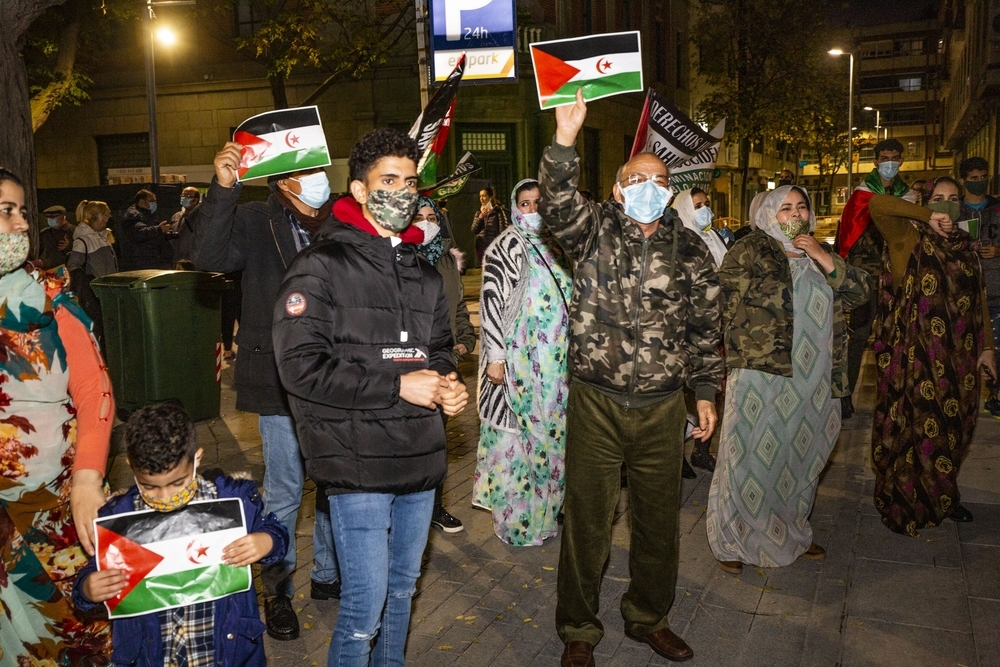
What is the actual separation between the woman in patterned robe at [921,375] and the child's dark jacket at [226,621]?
4265mm

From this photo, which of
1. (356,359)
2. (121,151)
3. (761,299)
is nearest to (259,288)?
(356,359)

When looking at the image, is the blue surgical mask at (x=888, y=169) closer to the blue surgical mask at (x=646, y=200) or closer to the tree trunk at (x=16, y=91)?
the blue surgical mask at (x=646, y=200)

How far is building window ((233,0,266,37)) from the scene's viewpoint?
26.2 meters

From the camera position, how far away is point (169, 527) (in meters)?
2.76

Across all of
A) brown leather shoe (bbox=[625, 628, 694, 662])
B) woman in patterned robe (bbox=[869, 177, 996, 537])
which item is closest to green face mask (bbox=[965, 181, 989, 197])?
woman in patterned robe (bbox=[869, 177, 996, 537])

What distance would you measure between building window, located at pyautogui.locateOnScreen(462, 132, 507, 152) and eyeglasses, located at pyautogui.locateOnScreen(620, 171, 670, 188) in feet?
73.3

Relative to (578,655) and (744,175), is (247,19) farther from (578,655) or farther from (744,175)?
(578,655)

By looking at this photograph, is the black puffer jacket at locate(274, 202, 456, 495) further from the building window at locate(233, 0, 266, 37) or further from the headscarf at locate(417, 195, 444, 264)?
the building window at locate(233, 0, 266, 37)

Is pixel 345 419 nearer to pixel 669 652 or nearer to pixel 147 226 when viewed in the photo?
pixel 669 652

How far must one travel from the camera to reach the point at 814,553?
536 cm

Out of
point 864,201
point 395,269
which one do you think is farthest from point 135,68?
point 395,269

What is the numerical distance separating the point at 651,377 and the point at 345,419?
4.70 ft

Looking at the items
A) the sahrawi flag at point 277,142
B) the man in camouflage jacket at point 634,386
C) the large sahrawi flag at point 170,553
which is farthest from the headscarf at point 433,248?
the large sahrawi flag at point 170,553

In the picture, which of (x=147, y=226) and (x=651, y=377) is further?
(x=147, y=226)
